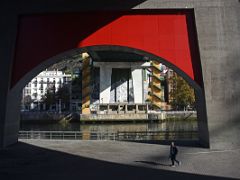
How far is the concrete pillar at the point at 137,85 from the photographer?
3324 inches

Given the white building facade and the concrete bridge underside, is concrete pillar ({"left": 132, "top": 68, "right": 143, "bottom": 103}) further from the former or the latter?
the concrete bridge underside

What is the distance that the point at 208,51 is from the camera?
19.2m

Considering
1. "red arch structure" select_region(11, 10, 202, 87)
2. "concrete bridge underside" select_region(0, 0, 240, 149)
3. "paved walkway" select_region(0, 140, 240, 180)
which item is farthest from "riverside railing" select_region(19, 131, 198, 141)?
"red arch structure" select_region(11, 10, 202, 87)

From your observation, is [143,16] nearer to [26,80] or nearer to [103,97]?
[26,80]

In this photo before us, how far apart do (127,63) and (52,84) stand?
146 feet

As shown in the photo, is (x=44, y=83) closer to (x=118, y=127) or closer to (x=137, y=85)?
(x=137, y=85)

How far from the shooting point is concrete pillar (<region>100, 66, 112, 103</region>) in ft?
270

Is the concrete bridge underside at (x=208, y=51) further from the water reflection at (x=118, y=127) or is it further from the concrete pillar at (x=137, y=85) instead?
the concrete pillar at (x=137, y=85)

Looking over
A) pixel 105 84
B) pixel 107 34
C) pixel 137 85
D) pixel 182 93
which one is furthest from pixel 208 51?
pixel 182 93

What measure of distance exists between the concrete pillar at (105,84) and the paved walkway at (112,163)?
203 ft

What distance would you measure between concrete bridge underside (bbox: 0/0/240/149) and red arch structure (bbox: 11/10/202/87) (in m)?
0.49

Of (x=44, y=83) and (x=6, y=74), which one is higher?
(x=44, y=83)

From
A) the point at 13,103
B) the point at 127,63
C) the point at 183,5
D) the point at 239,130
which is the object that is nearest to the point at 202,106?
the point at 239,130

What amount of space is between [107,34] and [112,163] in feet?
29.0
